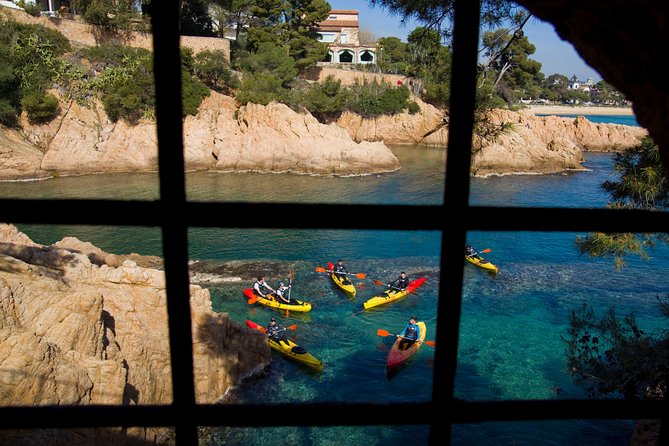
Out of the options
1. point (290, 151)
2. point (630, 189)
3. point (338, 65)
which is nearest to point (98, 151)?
point (290, 151)

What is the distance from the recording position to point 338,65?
41.7 metres

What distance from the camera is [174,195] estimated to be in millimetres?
1084

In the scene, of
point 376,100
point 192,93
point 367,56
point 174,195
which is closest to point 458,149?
point 174,195

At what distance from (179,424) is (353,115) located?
3678 cm

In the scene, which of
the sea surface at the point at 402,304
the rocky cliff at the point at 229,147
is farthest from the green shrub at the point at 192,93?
the sea surface at the point at 402,304

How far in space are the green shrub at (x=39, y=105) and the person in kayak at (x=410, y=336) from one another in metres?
22.7

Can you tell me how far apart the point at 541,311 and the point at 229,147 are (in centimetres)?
1941

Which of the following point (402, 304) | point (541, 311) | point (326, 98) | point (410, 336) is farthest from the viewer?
point (326, 98)

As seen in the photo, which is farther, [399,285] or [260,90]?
[260,90]

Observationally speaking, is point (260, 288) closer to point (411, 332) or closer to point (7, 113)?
point (411, 332)

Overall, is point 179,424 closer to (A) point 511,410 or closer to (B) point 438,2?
(A) point 511,410

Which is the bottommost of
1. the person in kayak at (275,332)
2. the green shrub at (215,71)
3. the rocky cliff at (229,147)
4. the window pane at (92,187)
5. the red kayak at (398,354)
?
the red kayak at (398,354)

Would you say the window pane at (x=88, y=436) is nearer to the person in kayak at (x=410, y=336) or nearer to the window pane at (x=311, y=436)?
the window pane at (x=311, y=436)

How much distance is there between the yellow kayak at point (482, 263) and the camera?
621 inches
